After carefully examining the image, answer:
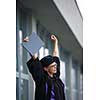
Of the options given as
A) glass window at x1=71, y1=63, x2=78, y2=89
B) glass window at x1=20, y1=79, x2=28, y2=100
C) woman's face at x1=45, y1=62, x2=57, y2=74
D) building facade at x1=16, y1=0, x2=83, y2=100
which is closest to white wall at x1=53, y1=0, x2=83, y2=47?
building facade at x1=16, y1=0, x2=83, y2=100

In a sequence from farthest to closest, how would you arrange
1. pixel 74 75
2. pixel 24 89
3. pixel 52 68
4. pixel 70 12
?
pixel 74 75, pixel 70 12, pixel 24 89, pixel 52 68

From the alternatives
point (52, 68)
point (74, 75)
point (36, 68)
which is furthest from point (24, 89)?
point (74, 75)

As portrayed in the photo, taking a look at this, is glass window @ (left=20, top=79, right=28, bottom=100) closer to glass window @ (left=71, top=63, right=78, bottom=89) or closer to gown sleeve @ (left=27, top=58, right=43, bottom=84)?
gown sleeve @ (left=27, top=58, right=43, bottom=84)

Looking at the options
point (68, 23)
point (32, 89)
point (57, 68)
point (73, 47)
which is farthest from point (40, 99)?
point (73, 47)

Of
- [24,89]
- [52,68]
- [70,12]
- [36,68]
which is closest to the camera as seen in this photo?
[36,68]

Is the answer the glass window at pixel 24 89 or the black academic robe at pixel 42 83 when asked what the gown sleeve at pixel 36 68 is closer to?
the black academic robe at pixel 42 83

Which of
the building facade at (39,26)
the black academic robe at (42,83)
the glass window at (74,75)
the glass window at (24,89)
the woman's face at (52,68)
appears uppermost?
the building facade at (39,26)

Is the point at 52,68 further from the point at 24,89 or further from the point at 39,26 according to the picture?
the point at 39,26

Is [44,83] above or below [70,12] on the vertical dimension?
below

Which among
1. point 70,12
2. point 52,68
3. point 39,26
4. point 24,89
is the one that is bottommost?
point 24,89

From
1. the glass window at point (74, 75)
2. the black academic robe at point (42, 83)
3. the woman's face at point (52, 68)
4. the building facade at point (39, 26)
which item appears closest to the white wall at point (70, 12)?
the building facade at point (39, 26)
